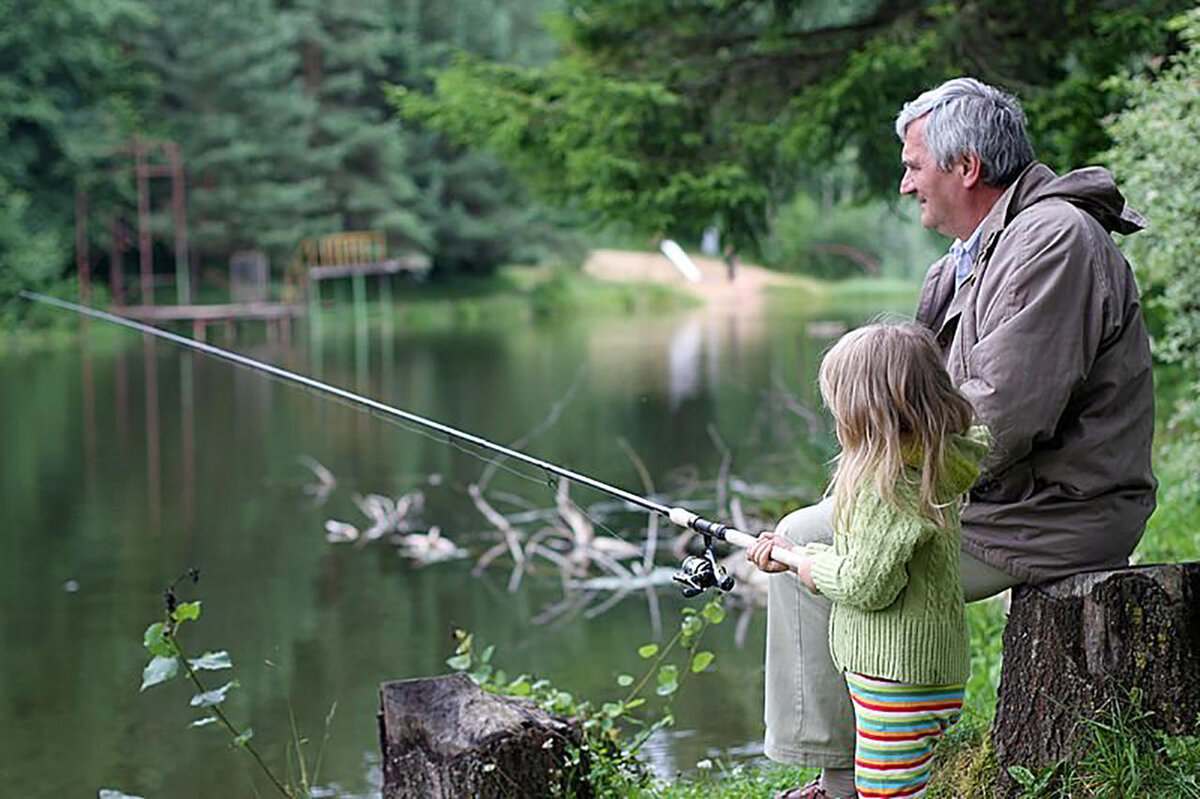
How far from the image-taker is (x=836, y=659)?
2.64 metres

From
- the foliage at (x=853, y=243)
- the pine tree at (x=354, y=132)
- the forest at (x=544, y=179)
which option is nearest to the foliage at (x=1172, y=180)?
the forest at (x=544, y=179)

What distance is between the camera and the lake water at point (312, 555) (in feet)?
17.3

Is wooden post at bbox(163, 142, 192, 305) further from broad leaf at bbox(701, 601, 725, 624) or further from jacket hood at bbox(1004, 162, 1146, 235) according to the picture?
jacket hood at bbox(1004, 162, 1146, 235)

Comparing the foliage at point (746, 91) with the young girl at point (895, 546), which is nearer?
the young girl at point (895, 546)

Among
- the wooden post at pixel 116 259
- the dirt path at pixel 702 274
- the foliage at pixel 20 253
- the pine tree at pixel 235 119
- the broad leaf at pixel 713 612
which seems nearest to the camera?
the broad leaf at pixel 713 612

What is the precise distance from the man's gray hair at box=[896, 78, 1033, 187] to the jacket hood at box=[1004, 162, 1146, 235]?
1.5 inches

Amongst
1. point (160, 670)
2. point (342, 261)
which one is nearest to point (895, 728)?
point (160, 670)

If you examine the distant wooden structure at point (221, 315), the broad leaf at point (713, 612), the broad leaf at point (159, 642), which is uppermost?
the broad leaf at point (713, 612)

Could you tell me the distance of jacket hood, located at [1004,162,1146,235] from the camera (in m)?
2.85

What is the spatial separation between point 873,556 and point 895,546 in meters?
0.04

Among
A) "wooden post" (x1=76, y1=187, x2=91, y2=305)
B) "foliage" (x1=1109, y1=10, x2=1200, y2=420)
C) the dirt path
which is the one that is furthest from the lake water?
the dirt path

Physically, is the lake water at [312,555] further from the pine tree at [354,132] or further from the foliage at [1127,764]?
the pine tree at [354,132]

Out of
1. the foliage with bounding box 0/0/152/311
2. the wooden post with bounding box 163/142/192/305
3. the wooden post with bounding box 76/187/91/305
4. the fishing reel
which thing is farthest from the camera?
the wooden post with bounding box 163/142/192/305

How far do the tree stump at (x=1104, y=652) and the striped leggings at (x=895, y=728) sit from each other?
26 cm
